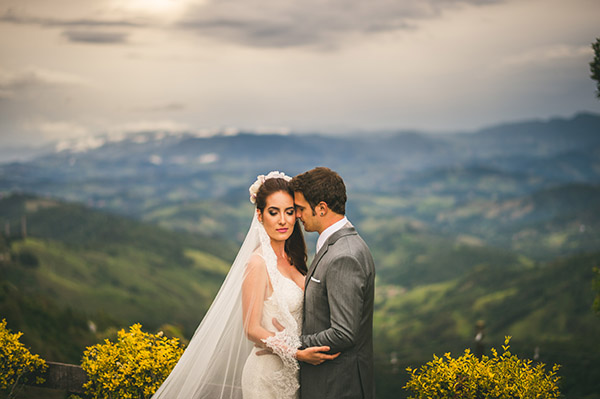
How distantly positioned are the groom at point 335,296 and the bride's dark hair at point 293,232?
12.2 inches

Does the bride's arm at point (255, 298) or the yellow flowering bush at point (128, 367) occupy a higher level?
the bride's arm at point (255, 298)

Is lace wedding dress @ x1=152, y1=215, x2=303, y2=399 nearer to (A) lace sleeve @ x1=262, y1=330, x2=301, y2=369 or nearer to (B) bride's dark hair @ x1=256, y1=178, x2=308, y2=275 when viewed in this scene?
(A) lace sleeve @ x1=262, y1=330, x2=301, y2=369

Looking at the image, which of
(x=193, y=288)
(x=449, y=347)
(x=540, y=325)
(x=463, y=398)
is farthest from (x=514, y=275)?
(x=463, y=398)

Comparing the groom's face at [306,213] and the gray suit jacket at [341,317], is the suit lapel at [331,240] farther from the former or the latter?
the groom's face at [306,213]

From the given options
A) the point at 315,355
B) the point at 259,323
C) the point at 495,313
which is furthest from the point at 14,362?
the point at 495,313

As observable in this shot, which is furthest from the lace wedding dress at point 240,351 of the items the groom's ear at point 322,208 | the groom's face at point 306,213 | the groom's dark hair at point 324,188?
the groom's dark hair at point 324,188

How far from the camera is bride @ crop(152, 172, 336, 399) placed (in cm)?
541

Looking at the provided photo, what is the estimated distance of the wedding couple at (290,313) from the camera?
496 cm

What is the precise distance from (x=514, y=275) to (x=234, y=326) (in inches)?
6149

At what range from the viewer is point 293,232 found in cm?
607

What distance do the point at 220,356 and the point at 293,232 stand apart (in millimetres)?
1724

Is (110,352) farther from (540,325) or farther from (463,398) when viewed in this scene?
(540,325)

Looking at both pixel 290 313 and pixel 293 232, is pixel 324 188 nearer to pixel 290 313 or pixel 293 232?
pixel 293 232

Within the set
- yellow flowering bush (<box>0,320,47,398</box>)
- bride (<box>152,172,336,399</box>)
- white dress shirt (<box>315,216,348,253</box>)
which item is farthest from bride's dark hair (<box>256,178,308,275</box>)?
yellow flowering bush (<box>0,320,47,398</box>)
